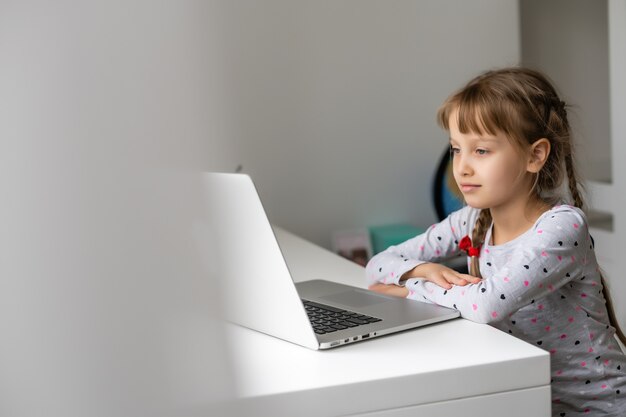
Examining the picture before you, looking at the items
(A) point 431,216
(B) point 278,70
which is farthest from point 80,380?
(A) point 431,216

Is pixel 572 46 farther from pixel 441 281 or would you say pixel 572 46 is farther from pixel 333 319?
pixel 333 319

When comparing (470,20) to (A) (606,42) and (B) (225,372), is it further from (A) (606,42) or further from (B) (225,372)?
(B) (225,372)

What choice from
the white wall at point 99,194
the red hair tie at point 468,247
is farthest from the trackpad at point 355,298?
the white wall at point 99,194

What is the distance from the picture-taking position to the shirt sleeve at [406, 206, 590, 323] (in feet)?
3.19

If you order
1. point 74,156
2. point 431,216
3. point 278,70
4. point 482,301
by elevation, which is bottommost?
point 431,216

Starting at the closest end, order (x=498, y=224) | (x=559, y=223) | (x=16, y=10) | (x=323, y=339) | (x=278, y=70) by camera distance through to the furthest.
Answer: (x=16, y=10), (x=323, y=339), (x=559, y=223), (x=498, y=224), (x=278, y=70)

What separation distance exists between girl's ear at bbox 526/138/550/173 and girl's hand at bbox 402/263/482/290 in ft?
0.60

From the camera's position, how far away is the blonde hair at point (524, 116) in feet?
3.65

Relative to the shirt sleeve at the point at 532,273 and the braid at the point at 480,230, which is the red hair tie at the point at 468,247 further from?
the shirt sleeve at the point at 532,273

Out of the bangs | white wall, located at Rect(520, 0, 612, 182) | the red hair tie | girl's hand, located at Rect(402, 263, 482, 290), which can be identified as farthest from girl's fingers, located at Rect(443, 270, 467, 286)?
white wall, located at Rect(520, 0, 612, 182)

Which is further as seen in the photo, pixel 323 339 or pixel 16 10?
pixel 323 339

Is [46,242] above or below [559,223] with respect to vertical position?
above

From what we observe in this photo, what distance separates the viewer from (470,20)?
274 centimetres

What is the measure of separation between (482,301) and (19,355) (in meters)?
0.83
